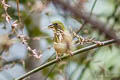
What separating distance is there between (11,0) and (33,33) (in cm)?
27

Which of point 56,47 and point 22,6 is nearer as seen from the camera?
point 56,47

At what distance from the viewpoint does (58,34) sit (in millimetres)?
818

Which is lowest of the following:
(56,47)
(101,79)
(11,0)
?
(101,79)

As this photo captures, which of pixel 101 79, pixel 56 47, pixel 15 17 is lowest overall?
pixel 101 79

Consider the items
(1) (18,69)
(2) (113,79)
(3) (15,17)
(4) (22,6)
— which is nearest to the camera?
(2) (113,79)

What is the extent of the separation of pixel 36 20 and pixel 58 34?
1.25 metres

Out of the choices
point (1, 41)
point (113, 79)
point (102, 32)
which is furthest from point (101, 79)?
point (102, 32)

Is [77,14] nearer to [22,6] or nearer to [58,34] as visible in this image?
[58,34]

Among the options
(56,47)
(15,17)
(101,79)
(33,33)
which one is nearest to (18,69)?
(33,33)

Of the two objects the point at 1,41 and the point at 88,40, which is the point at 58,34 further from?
the point at 1,41

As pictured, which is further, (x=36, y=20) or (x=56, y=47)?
(x=36, y=20)

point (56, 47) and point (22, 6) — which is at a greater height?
point (22, 6)

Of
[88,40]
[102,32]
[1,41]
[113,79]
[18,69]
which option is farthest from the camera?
[18,69]

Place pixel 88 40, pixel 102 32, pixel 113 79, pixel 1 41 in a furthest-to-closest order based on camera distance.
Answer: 1. pixel 113 79
2. pixel 1 41
3. pixel 88 40
4. pixel 102 32
